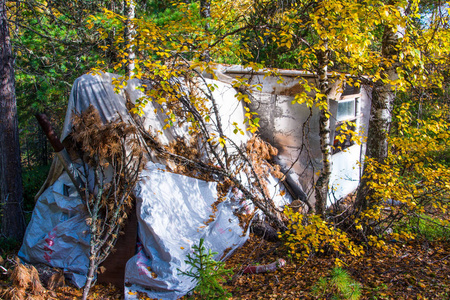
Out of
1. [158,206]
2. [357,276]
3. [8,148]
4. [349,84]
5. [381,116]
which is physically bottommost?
[357,276]

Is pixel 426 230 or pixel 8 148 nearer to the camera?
pixel 8 148

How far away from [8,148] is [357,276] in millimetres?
5622

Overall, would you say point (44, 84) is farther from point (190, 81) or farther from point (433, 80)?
point (433, 80)

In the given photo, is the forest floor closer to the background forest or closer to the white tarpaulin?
the background forest

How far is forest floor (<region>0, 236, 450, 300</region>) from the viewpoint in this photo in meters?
3.74

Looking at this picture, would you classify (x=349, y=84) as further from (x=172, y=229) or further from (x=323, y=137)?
→ (x=172, y=229)

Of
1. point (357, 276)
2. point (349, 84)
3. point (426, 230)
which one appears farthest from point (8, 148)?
point (426, 230)

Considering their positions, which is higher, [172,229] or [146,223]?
[146,223]

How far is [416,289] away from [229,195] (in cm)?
276

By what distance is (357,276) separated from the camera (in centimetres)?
412

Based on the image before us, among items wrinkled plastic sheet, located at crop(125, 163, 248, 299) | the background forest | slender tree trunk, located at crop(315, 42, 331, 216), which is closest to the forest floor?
the background forest

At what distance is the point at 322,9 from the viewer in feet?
12.5

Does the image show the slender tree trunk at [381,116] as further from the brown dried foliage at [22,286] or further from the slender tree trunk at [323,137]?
the brown dried foliage at [22,286]

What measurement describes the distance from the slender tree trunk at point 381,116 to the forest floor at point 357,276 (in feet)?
2.78
